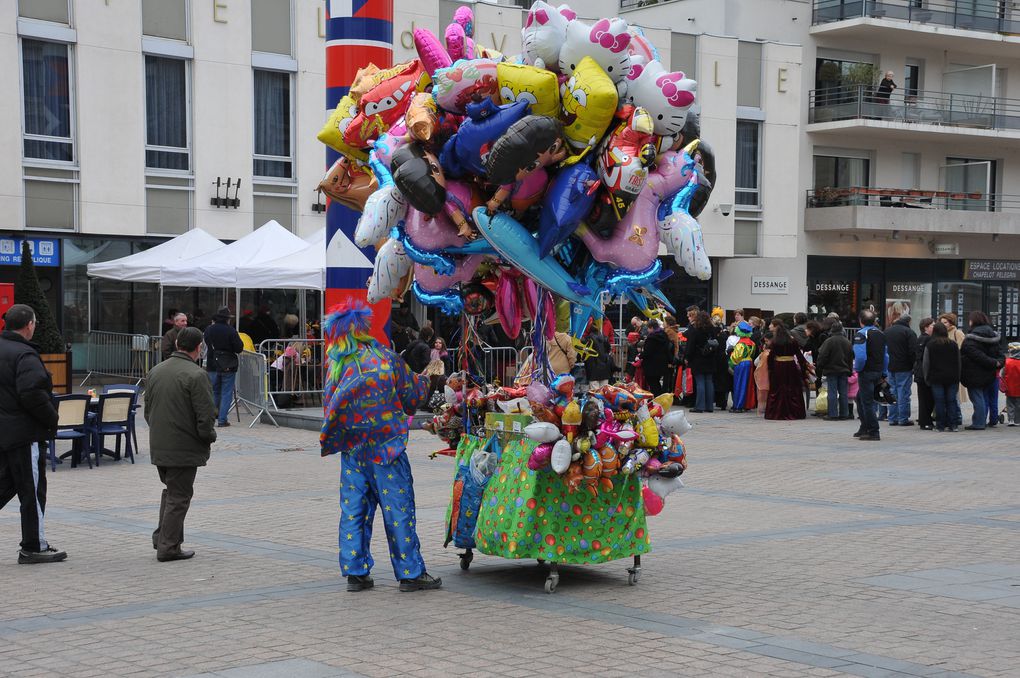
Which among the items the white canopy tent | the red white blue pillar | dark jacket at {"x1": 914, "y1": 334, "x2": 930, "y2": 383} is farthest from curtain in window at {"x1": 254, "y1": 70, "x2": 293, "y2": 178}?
the red white blue pillar

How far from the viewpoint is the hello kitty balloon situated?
26.1 feet

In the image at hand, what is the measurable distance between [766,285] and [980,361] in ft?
55.6

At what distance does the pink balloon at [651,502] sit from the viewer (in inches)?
338

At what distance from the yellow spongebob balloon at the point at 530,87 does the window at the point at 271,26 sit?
67.9 feet

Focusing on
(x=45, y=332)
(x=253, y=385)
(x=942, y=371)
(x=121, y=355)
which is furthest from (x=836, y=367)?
(x=121, y=355)

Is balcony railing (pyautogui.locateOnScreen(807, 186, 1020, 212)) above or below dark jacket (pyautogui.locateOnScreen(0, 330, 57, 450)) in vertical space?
above

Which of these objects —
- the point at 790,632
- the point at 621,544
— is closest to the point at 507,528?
the point at 621,544

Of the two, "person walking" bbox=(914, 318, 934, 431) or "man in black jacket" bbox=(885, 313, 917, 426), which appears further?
"man in black jacket" bbox=(885, 313, 917, 426)

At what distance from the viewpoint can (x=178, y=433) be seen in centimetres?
940

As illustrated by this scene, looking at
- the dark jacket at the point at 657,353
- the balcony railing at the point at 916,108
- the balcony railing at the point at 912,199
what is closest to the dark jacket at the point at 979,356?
the dark jacket at the point at 657,353

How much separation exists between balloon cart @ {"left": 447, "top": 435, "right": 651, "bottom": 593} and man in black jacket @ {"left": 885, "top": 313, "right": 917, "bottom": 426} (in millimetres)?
12632

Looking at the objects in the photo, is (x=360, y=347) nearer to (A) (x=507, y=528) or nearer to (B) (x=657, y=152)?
(A) (x=507, y=528)

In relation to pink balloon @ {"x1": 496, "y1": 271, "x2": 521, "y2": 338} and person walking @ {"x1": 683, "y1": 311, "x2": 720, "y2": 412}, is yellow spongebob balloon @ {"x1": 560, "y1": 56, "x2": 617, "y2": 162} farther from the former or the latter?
person walking @ {"x1": 683, "y1": 311, "x2": 720, "y2": 412}

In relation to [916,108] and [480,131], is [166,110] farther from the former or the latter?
[916,108]
